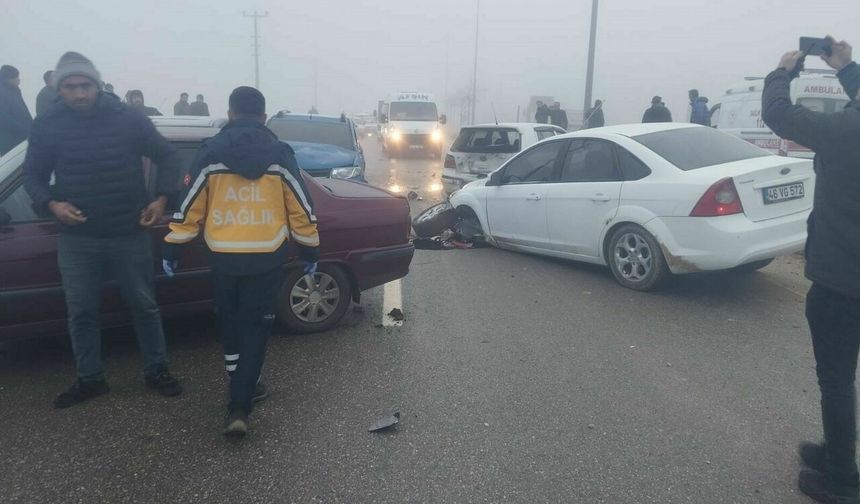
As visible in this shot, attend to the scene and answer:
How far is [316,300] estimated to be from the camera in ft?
16.2

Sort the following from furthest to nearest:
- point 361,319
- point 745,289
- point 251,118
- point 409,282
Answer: point 409,282
point 745,289
point 361,319
point 251,118

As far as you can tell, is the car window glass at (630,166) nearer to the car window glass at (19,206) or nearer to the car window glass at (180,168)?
the car window glass at (180,168)

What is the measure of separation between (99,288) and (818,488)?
156 inches

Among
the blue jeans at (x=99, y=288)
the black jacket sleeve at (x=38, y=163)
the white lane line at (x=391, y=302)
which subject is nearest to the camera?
the black jacket sleeve at (x=38, y=163)

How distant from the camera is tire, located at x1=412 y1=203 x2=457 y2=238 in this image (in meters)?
8.60

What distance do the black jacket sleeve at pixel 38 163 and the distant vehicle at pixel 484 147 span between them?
336 inches

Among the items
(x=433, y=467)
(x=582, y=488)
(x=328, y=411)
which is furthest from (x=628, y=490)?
(x=328, y=411)

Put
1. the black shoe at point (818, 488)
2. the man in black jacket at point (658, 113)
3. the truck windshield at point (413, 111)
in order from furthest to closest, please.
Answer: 1. the truck windshield at point (413, 111)
2. the man in black jacket at point (658, 113)
3. the black shoe at point (818, 488)

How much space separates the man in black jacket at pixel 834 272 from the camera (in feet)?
8.80

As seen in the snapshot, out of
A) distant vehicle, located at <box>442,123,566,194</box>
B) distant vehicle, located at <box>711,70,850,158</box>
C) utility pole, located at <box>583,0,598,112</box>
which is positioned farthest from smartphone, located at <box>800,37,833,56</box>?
utility pole, located at <box>583,0,598,112</box>

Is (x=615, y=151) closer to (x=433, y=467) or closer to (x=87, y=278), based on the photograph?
(x=433, y=467)

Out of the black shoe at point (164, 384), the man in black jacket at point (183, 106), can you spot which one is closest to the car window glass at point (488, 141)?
the man in black jacket at point (183, 106)

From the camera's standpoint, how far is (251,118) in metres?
3.37

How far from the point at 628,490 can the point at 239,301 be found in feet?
7.25
